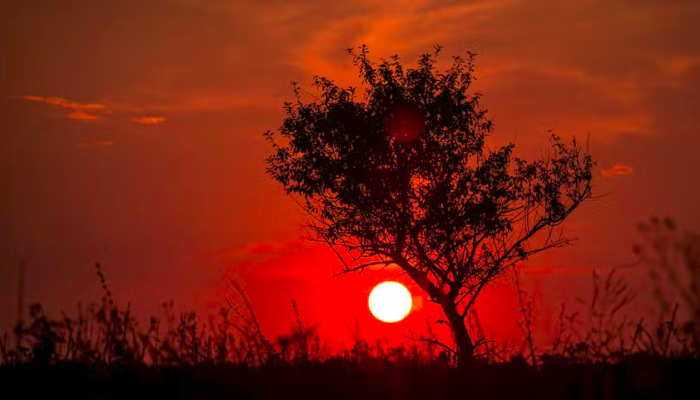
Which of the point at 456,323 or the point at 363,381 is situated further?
the point at 456,323

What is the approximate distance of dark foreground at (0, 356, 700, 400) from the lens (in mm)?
9570

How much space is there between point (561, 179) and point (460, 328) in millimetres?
6158

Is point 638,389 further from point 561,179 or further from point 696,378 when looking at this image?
point 561,179

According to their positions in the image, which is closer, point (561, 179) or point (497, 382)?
point (497, 382)

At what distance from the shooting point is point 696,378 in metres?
9.40

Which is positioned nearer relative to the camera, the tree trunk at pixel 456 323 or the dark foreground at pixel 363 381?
the dark foreground at pixel 363 381

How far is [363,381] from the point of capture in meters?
10.9

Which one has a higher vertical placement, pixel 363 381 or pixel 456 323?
pixel 456 323

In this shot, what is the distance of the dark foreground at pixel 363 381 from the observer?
9570mm

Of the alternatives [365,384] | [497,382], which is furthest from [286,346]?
[497,382]

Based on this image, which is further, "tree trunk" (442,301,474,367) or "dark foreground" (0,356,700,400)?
"tree trunk" (442,301,474,367)

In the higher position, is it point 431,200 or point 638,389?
point 431,200

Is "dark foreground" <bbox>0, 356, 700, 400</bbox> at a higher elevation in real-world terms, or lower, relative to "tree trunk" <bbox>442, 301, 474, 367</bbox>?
lower

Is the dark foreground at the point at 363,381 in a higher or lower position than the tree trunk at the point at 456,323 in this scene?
lower
